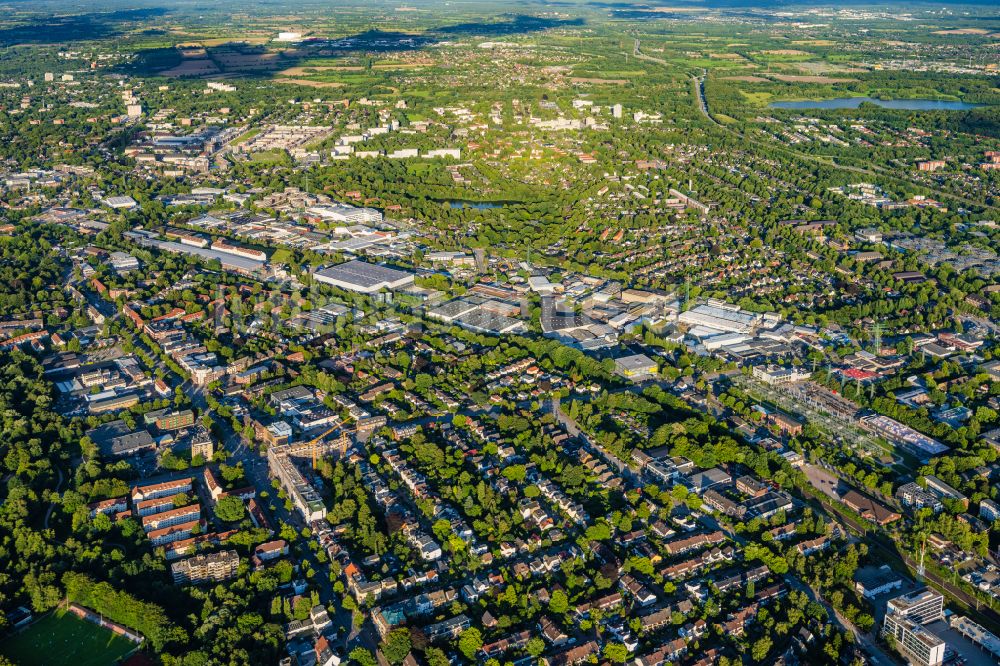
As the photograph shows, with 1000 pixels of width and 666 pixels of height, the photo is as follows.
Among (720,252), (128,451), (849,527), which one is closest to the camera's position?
(849,527)

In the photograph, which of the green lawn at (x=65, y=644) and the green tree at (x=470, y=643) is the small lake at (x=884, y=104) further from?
the green lawn at (x=65, y=644)

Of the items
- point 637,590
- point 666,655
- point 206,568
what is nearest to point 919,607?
point 666,655

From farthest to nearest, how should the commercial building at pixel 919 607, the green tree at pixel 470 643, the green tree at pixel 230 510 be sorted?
the green tree at pixel 230 510 → the commercial building at pixel 919 607 → the green tree at pixel 470 643

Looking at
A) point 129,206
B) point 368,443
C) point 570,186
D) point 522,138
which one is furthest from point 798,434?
point 522,138

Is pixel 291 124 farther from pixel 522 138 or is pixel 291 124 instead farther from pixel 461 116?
pixel 522 138

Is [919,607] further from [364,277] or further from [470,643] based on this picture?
[364,277]

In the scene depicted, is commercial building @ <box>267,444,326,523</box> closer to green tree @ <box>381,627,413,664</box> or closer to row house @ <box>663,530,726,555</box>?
green tree @ <box>381,627,413,664</box>

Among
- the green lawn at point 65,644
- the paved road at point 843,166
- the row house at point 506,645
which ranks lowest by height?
the paved road at point 843,166

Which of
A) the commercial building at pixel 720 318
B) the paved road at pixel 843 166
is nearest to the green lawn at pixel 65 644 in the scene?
the commercial building at pixel 720 318
